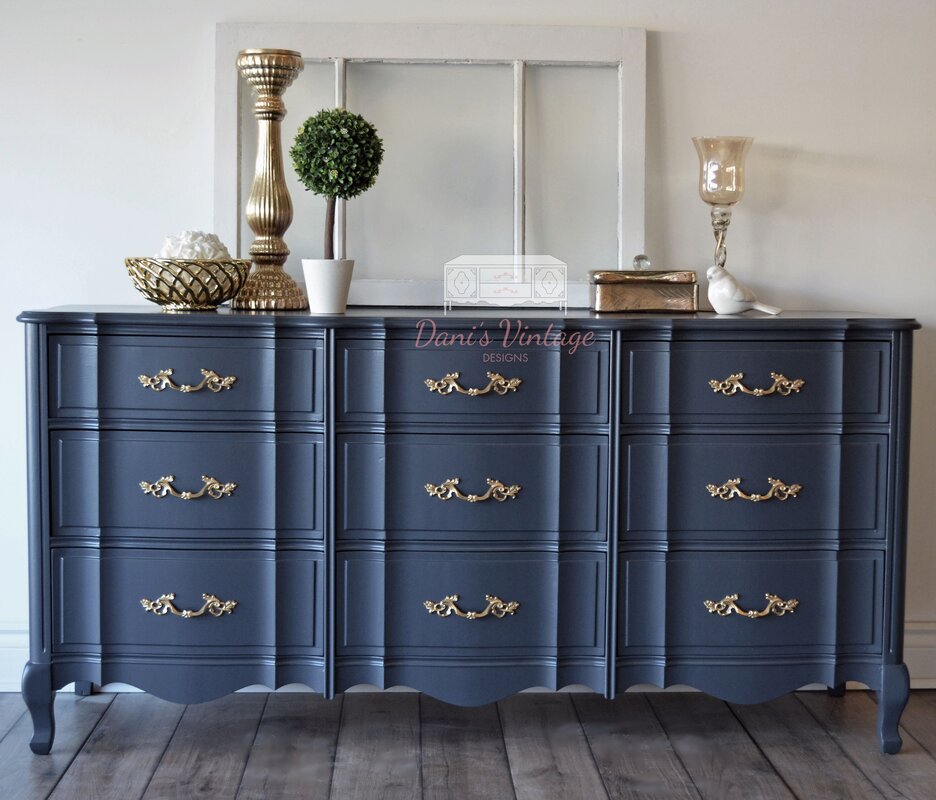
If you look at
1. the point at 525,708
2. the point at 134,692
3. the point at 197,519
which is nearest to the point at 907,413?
the point at 525,708

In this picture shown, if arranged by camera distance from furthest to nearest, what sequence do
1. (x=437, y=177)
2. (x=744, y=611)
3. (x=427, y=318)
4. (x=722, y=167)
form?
1. (x=437, y=177)
2. (x=722, y=167)
3. (x=744, y=611)
4. (x=427, y=318)

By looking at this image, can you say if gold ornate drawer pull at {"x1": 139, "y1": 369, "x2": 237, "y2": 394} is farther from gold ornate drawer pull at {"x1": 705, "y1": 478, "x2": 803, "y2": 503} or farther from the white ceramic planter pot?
gold ornate drawer pull at {"x1": 705, "y1": 478, "x2": 803, "y2": 503}

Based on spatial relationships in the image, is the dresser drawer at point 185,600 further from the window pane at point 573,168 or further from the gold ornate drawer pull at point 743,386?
the window pane at point 573,168

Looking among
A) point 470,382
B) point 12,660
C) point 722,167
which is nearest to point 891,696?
point 470,382

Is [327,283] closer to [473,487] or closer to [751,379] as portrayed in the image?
[473,487]

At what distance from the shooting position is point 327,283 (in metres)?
2.29

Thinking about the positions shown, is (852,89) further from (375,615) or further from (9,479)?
(9,479)

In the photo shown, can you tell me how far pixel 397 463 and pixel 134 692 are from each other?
39.6 inches

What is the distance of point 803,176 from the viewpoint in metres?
2.69

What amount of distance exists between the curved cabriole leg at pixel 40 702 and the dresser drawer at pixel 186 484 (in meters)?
0.29

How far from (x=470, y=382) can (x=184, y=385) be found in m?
0.57

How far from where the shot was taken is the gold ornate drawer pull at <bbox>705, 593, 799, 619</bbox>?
226 cm

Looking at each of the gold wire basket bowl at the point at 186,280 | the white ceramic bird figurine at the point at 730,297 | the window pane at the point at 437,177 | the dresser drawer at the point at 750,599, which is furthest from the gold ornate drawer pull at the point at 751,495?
the gold wire basket bowl at the point at 186,280

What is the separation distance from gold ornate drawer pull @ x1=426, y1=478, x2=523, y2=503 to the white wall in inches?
32.2
